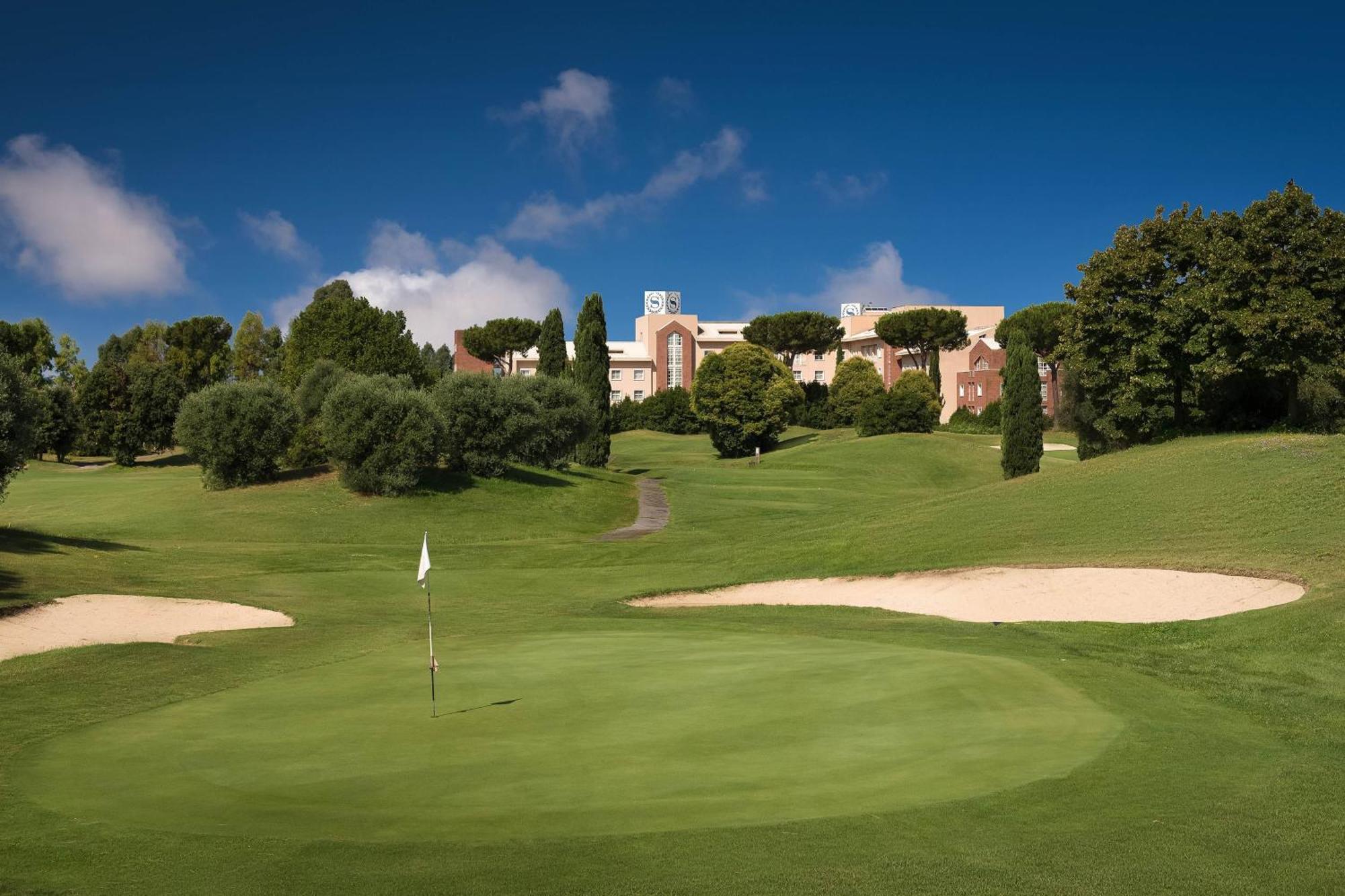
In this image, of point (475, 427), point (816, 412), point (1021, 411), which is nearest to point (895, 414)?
point (816, 412)

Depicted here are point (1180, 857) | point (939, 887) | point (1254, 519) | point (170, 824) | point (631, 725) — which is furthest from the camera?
point (1254, 519)

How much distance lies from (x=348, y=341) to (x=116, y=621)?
201ft

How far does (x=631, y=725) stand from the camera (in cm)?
1181

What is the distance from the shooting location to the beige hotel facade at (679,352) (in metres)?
143

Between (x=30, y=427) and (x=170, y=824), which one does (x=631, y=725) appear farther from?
(x=30, y=427)

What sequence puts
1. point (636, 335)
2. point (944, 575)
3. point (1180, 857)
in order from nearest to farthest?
point (1180, 857)
point (944, 575)
point (636, 335)

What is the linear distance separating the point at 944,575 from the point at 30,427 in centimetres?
2874

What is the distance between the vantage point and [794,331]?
128 metres

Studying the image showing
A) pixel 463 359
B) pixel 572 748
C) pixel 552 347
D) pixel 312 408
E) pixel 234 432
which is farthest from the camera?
pixel 463 359

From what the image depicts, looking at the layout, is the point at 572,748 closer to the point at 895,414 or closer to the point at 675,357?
the point at 895,414

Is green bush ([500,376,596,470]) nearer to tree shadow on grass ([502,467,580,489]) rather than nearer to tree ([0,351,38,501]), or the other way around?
tree shadow on grass ([502,467,580,489])

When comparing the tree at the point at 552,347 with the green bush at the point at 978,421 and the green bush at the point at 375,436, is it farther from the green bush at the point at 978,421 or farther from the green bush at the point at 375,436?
the green bush at the point at 978,421

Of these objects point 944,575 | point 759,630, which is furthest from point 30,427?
point 944,575

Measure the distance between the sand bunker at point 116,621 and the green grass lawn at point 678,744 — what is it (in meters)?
0.95
